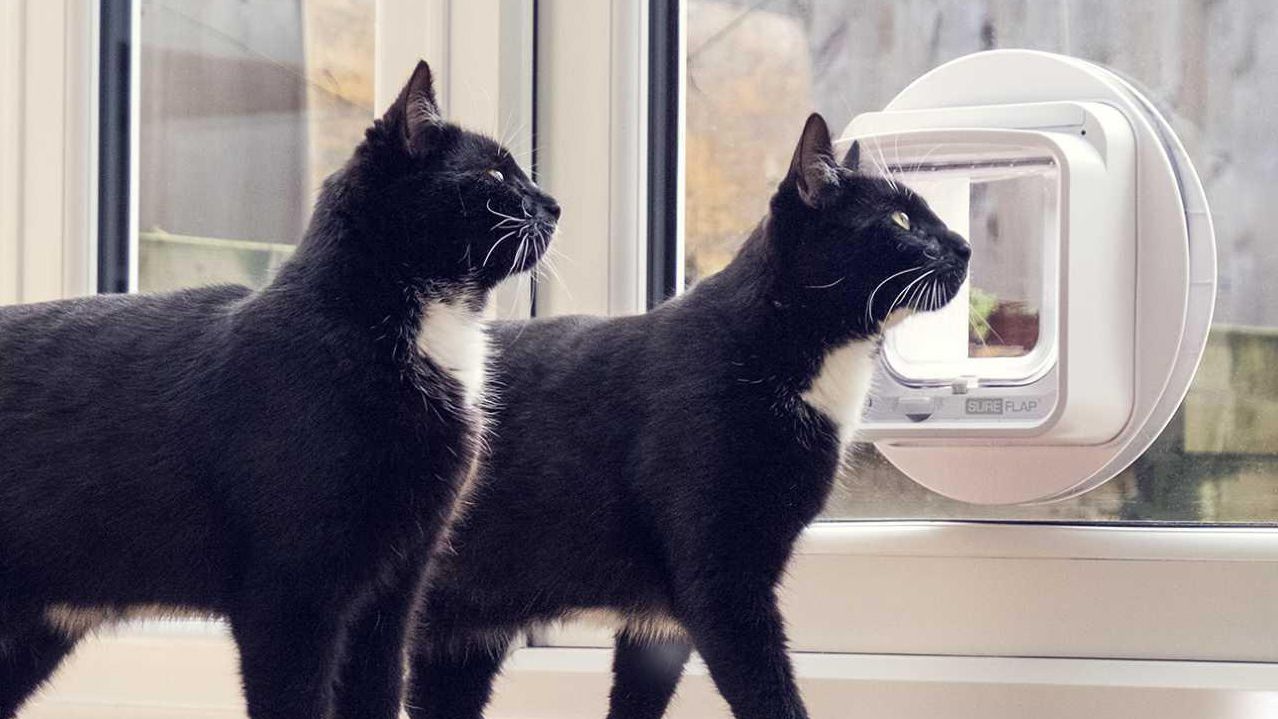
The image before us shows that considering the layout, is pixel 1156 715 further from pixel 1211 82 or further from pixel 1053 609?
pixel 1211 82

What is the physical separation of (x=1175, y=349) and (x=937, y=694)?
0.32 m

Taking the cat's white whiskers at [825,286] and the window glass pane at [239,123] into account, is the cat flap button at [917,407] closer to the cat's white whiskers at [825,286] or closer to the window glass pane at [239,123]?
the cat's white whiskers at [825,286]

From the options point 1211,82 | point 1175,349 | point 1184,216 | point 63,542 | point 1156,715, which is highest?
point 1211,82

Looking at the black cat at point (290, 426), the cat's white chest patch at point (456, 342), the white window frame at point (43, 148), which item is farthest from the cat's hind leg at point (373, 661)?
the white window frame at point (43, 148)

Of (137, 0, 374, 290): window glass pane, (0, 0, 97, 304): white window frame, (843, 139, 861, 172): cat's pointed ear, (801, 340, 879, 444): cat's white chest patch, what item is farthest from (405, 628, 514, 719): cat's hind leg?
(0, 0, 97, 304): white window frame

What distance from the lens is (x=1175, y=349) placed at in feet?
3.61

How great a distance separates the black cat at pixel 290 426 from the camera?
2.56 feet

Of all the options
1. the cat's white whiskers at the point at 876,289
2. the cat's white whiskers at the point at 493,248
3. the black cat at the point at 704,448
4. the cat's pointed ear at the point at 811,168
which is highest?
the cat's pointed ear at the point at 811,168

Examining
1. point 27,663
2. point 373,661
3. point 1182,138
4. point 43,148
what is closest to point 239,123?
point 43,148

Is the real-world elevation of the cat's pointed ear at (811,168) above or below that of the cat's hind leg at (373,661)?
above

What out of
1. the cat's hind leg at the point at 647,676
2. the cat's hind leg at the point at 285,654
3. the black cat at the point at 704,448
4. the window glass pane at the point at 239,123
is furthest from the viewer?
the window glass pane at the point at 239,123

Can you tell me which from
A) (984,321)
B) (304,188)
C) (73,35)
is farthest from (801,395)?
(73,35)

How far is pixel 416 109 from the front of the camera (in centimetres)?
85

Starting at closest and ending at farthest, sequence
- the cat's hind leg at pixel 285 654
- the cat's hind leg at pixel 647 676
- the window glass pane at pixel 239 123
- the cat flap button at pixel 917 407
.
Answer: the cat's hind leg at pixel 285 654, the cat's hind leg at pixel 647 676, the cat flap button at pixel 917 407, the window glass pane at pixel 239 123
